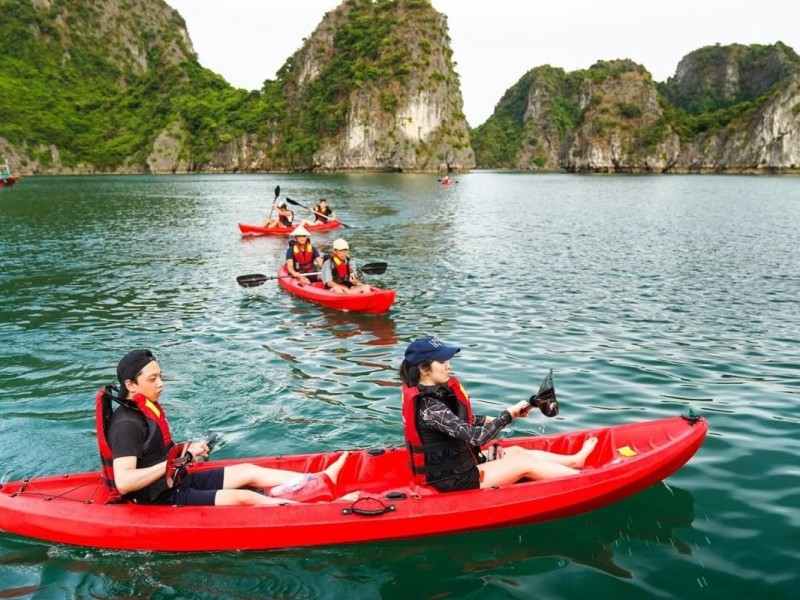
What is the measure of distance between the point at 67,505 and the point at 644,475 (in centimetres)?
542

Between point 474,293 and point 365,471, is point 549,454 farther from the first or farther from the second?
point 474,293

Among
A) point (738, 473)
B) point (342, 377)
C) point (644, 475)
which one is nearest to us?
point (644, 475)

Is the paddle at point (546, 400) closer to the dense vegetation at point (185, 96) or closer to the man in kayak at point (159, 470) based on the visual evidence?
the man in kayak at point (159, 470)

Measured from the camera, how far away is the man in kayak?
519 centimetres

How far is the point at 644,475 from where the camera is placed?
5965 mm

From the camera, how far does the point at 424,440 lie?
570 cm

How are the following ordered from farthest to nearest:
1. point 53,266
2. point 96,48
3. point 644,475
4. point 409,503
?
1. point 96,48
2. point 53,266
3. point 644,475
4. point 409,503

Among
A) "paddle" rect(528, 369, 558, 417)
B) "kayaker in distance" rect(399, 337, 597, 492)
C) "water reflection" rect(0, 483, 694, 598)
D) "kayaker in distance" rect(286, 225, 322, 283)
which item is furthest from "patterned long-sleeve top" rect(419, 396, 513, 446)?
"kayaker in distance" rect(286, 225, 322, 283)

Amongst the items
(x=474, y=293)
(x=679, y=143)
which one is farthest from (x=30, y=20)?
(x=474, y=293)

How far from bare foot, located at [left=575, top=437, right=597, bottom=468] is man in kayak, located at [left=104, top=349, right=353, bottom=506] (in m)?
2.51

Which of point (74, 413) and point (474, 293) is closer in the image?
point (74, 413)

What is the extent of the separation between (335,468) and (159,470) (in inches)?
69.6

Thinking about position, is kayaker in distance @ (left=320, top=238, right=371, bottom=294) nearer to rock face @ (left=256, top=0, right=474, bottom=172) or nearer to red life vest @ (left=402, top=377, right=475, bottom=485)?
red life vest @ (left=402, top=377, right=475, bottom=485)

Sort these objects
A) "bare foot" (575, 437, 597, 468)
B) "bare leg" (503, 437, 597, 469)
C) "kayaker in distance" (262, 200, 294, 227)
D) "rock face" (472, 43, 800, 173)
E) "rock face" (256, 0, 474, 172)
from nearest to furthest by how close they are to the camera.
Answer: "bare leg" (503, 437, 597, 469) → "bare foot" (575, 437, 597, 468) → "kayaker in distance" (262, 200, 294, 227) → "rock face" (472, 43, 800, 173) → "rock face" (256, 0, 474, 172)
